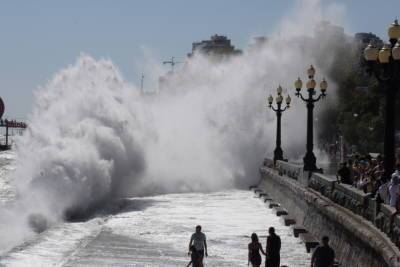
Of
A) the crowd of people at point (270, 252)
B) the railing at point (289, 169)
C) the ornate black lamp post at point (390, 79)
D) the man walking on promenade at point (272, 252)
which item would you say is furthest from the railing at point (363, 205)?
the railing at point (289, 169)

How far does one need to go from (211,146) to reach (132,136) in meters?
8.63

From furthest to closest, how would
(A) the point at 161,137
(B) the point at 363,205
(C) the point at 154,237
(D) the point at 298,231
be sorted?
(A) the point at 161,137 → (C) the point at 154,237 → (D) the point at 298,231 → (B) the point at 363,205

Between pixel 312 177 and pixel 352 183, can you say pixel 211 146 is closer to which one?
pixel 312 177

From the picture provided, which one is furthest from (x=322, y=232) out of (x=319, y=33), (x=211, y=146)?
(x=319, y=33)

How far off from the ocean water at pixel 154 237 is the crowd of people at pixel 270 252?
2613 millimetres

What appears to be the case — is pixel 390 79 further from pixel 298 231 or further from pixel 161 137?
pixel 161 137

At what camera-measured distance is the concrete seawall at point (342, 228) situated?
1316 cm

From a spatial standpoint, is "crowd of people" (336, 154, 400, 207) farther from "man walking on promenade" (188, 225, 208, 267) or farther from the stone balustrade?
"man walking on promenade" (188, 225, 208, 267)

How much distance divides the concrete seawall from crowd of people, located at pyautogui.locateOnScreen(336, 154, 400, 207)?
53 cm

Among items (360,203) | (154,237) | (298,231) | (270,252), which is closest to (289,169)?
(298,231)

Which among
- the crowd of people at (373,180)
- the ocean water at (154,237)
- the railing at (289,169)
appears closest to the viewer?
the crowd of people at (373,180)

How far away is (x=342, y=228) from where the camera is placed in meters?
17.0

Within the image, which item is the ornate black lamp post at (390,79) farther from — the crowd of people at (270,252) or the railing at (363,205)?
the crowd of people at (270,252)

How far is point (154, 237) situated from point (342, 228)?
286 inches
